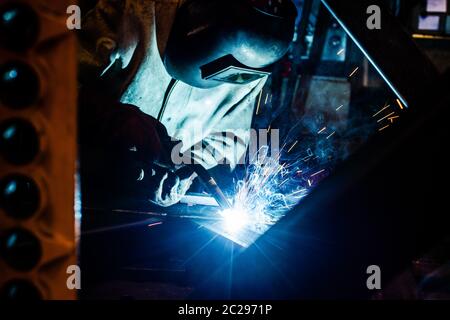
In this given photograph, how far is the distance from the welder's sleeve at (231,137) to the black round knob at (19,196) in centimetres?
249

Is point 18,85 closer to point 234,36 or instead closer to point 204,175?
point 204,175

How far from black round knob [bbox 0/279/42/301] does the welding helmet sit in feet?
6.09

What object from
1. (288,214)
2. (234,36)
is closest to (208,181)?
(234,36)

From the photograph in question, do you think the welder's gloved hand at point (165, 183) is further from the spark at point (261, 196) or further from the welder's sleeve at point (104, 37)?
the welder's sleeve at point (104, 37)

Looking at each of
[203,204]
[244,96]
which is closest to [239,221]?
[203,204]

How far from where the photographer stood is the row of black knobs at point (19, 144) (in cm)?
90

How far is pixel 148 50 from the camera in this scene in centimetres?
311

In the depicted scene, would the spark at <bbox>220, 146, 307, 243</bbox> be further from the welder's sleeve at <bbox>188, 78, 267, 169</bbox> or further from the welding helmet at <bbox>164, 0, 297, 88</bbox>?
the welding helmet at <bbox>164, 0, 297, 88</bbox>

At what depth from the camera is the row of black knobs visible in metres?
0.90

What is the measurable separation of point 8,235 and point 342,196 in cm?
89

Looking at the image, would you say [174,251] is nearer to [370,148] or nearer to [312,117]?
[370,148]

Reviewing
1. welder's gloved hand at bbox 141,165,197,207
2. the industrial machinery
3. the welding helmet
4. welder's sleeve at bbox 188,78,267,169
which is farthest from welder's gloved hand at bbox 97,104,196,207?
welder's sleeve at bbox 188,78,267,169

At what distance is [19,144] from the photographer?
→ 917 millimetres

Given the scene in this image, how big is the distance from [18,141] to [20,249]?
0.98 feet
